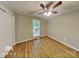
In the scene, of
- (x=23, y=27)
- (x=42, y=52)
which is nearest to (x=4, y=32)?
(x=42, y=52)

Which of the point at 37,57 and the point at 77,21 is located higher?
the point at 77,21

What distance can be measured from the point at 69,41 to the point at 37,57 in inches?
95.9

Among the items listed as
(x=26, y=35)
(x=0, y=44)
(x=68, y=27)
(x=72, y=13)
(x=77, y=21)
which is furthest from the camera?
(x=26, y=35)

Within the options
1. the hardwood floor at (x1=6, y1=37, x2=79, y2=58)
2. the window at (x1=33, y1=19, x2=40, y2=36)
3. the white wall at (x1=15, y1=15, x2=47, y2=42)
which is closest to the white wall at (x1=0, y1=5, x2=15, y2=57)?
the hardwood floor at (x1=6, y1=37, x2=79, y2=58)

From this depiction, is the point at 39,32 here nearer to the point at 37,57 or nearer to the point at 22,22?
the point at 22,22

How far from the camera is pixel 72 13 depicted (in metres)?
4.67

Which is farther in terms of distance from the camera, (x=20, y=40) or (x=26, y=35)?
(x=26, y=35)

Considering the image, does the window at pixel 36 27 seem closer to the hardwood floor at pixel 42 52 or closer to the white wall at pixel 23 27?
the white wall at pixel 23 27

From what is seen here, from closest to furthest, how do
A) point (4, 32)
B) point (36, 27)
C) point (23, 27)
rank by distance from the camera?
point (4, 32), point (23, 27), point (36, 27)

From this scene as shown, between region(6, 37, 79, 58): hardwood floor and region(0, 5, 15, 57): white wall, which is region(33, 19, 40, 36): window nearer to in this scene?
region(6, 37, 79, 58): hardwood floor

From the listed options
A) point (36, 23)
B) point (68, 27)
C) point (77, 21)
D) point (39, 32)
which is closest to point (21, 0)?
point (77, 21)

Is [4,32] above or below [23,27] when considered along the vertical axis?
below

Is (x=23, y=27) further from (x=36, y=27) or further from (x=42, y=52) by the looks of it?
(x=42, y=52)

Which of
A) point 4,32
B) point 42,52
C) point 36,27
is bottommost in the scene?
point 42,52
